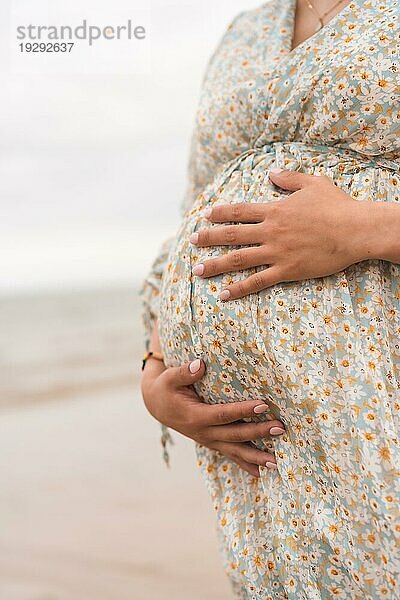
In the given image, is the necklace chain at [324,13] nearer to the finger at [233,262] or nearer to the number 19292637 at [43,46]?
the finger at [233,262]

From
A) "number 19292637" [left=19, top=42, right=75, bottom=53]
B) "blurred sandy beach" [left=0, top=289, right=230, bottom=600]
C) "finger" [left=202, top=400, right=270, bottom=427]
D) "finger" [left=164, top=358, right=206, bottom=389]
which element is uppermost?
"number 19292637" [left=19, top=42, right=75, bottom=53]

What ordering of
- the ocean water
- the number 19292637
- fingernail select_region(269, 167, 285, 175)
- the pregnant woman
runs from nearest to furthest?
the pregnant woman → fingernail select_region(269, 167, 285, 175) → the number 19292637 → the ocean water

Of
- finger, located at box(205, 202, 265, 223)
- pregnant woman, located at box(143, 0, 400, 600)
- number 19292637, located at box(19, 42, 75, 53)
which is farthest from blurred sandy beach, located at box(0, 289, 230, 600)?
number 19292637, located at box(19, 42, 75, 53)

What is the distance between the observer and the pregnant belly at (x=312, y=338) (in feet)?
2.97

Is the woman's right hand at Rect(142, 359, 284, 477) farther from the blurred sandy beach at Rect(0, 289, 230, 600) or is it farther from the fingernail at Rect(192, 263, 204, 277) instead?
the blurred sandy beach at Rect(0, 289, 230, 600)

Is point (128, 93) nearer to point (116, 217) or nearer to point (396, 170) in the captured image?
point (116, 217)

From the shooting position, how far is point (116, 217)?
12.5 feet

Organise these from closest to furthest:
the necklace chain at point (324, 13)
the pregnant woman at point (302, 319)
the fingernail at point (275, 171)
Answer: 1. the pregnant woman at point (302, 319)
2. the fingernail at point (275, 171)
3. the necklace chain at point (324, 13)

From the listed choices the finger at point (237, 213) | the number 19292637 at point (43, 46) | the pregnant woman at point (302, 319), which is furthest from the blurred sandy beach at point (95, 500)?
the number 19292637 at point (43, 46)

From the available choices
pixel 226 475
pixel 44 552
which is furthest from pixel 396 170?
pixel 44 552

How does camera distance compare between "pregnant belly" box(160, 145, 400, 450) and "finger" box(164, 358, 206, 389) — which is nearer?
"pregnant belly" box(160, 145, 400, 450)

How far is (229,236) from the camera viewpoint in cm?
102

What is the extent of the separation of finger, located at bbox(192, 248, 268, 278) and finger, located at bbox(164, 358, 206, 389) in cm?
12

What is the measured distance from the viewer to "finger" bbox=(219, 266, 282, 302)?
0.95 metres
